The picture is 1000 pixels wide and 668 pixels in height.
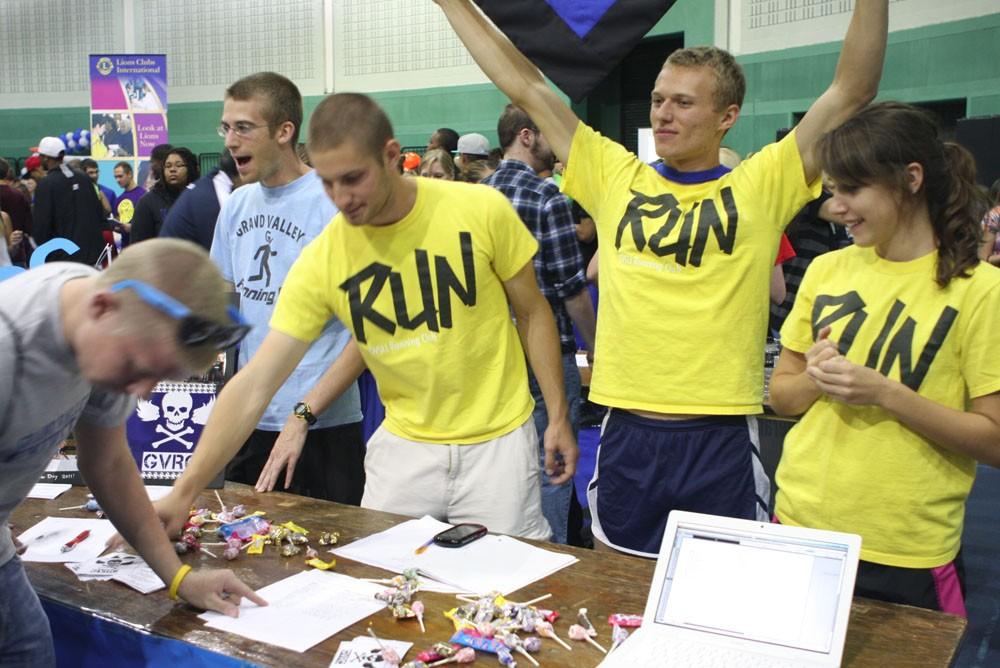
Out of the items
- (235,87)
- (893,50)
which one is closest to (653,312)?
(235,87)

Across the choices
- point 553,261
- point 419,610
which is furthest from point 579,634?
point 553,261

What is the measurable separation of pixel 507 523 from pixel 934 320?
994 mm

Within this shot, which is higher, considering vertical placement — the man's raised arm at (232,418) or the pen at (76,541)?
the man's raised arm at (232,418)

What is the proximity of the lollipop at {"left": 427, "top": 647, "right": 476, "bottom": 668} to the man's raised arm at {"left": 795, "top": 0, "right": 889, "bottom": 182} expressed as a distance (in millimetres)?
1317

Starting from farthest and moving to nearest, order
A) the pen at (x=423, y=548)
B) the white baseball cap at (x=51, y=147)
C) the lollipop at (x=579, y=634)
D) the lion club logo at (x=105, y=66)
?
1. the lion club logo at (x=105, y=66)
2. the white baseball cap at (x=51, y=147)
3. the pen at (x=423, y=548)
4. the lollipop at (x=579, y=634)

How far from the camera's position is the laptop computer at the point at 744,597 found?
145 cm

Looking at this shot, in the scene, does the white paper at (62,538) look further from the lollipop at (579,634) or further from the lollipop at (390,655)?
the lollipop at (579,634)

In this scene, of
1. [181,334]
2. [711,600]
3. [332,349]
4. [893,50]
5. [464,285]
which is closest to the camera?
[181,334]

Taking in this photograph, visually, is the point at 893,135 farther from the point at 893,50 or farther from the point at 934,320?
the point at 893,50

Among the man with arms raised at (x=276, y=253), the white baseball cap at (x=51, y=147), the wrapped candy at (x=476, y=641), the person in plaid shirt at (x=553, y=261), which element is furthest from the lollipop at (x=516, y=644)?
the white baseball cap at (x=51, y=147)

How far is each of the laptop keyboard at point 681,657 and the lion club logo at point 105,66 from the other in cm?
1158

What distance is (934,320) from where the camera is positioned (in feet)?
6.10

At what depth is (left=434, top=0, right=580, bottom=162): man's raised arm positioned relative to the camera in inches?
95.0

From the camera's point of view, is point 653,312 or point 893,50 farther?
point 893,50
